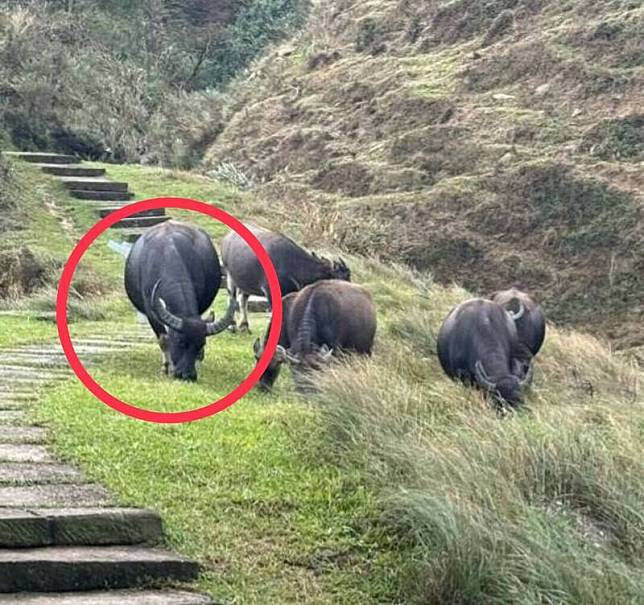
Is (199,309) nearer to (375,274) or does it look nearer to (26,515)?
(26,515)

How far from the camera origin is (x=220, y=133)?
35906 mm

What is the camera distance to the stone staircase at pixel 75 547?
5.80 meters

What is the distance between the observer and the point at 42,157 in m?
26.1

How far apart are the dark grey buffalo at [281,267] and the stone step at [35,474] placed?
8069 millimetres

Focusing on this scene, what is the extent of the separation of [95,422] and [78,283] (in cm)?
1007

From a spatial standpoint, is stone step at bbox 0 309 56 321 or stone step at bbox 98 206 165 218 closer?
stone step at bbox 0 309 56 321

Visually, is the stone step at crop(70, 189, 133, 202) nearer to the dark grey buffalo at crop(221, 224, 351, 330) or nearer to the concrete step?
the concrete step

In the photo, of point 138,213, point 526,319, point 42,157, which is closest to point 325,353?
point 526,319

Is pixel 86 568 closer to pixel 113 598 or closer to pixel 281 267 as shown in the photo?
pixel 113 598

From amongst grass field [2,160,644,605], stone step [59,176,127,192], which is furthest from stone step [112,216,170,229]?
grass field [2,160,644,605]

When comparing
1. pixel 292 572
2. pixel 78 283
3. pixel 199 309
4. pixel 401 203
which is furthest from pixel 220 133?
pixel 292 572

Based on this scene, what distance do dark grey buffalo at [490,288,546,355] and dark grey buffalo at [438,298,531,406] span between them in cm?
127

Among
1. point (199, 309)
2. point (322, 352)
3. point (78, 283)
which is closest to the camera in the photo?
point (322, 352)

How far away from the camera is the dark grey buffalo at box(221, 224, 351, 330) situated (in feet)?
50.2
